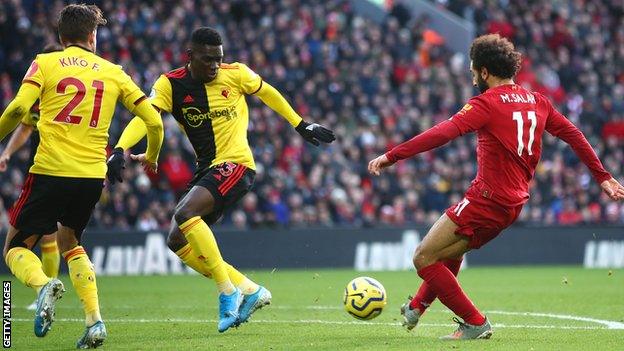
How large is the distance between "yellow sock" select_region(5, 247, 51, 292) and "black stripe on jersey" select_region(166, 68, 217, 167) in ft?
6.83

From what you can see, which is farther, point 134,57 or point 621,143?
point 621,143

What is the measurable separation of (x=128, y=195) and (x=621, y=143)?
41.2 feet

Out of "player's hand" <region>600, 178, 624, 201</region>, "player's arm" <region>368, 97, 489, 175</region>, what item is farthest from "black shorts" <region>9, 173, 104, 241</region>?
"player's hand" <region>600, 178, 624, 201</region>

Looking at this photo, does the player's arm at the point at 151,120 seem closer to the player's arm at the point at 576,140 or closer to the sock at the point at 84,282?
the sock at the point at 84,282

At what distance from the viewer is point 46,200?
812 centimetres

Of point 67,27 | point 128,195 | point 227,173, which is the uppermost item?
point 67,27

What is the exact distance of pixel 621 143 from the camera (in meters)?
26.5

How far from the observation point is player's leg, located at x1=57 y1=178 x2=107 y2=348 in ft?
26.8

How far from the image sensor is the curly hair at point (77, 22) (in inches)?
326

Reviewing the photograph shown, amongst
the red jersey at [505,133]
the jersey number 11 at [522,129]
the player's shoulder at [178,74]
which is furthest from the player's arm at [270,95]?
the jersey number 11 at [522,129]

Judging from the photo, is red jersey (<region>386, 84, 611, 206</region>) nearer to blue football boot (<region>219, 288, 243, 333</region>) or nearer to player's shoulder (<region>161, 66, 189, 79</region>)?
blue football boot (<region>219, 288, 243, 333</region>)

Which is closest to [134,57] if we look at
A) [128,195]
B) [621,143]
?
[128,195]

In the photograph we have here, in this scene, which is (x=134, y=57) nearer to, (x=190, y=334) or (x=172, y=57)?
(x=172, y=57)

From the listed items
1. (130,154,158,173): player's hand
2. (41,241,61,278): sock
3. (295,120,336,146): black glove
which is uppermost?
(295,120,336,146): black glove
